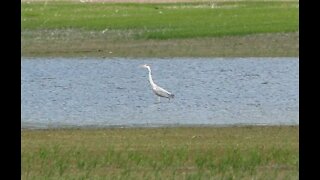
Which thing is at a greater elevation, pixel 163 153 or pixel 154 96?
pixel 163 153

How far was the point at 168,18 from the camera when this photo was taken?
121ft

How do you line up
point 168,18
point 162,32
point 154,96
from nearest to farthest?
point 154,96 < point 162,32 < point 168,18

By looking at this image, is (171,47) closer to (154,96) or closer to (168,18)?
(168,18)

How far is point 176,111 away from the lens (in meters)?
16.0

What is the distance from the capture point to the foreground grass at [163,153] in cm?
831

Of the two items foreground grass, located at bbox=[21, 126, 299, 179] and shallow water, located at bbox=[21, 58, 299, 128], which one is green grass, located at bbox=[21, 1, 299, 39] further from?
foreground grass, located at bbox=[21, 126, 299, 179]

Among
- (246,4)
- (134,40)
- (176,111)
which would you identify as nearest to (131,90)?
(176,111)

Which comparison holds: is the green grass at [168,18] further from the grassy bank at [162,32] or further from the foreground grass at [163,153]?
the foreground grass at [163,153]

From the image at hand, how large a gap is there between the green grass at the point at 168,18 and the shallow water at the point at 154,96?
5025 mm

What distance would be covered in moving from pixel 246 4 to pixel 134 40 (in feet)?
54.3

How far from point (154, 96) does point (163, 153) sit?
9.10m

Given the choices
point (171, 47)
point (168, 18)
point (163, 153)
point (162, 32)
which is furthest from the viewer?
point (168, 18)

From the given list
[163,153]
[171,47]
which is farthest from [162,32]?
[163,153]
